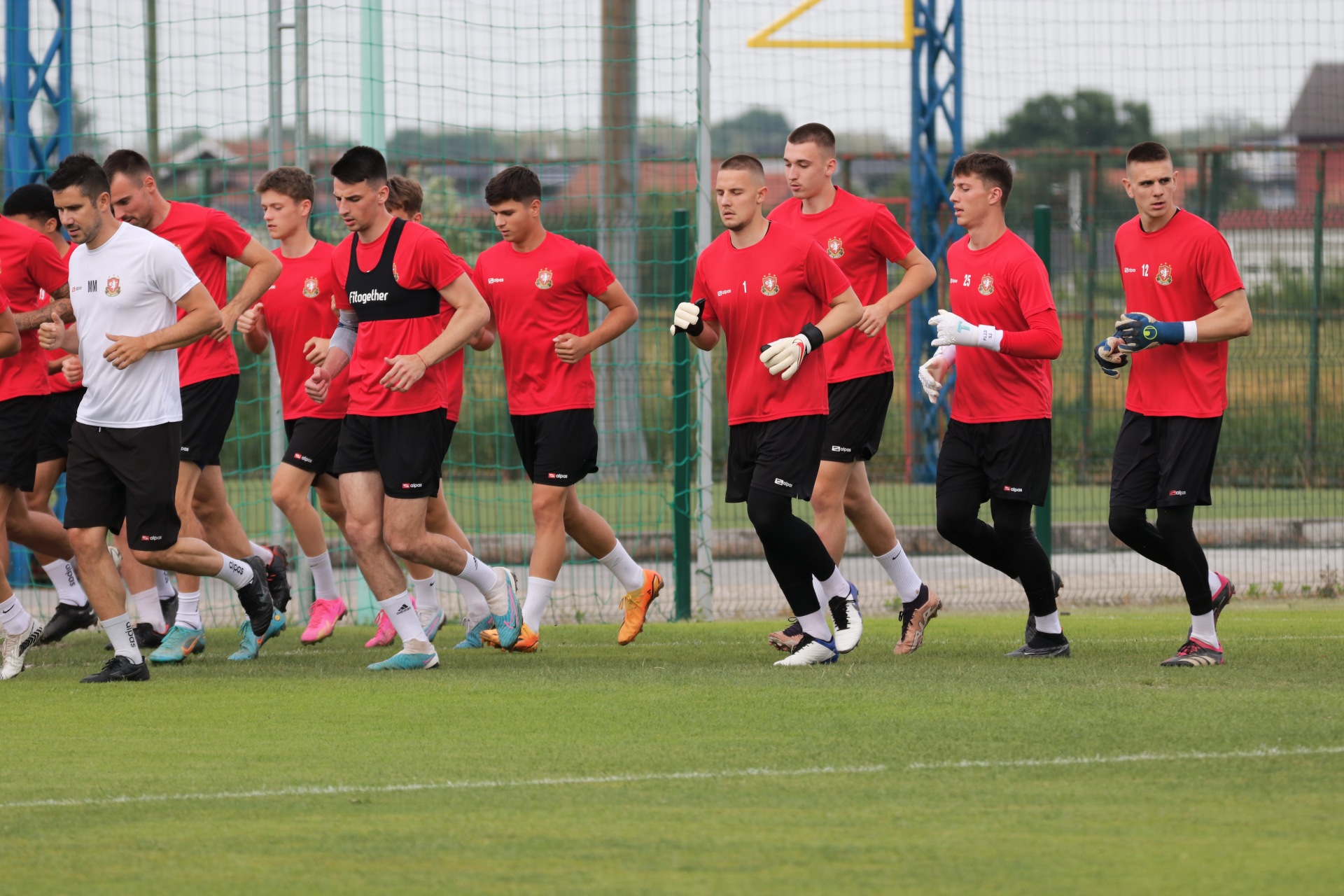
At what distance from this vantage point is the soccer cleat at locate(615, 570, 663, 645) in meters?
9.31

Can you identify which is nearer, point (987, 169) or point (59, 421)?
point (987, 169)

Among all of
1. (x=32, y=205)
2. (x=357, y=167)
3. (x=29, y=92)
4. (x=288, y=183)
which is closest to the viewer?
(x=357, y=167)

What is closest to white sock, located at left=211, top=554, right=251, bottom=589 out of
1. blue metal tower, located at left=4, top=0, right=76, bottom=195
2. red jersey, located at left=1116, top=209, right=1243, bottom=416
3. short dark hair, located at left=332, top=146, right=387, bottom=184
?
short dark hair, located at left=332, top=146, right=387, bottom=184

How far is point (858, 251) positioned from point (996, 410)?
3.86 ft

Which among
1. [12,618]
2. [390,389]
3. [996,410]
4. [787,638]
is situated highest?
[390,389]

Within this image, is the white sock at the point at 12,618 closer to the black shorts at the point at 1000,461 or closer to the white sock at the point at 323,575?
the white sock at the point at 323,575

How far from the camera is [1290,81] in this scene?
45.0ft

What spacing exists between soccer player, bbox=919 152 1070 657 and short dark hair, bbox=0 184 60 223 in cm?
486

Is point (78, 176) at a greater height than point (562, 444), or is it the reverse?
point (78, 176)

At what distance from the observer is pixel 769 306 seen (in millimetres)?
8328

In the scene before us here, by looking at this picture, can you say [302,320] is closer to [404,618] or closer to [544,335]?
[544,335]

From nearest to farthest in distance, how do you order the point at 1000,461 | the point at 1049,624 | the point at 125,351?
the point at 125,351, the point at 1000,461, the point at 1049,624

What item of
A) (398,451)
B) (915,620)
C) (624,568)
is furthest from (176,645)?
(915,620)

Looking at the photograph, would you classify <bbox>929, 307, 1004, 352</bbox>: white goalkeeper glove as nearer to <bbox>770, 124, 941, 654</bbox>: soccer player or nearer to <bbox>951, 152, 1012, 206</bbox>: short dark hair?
<bbox>770, 124, 941, 654</bbox>: soccer player
